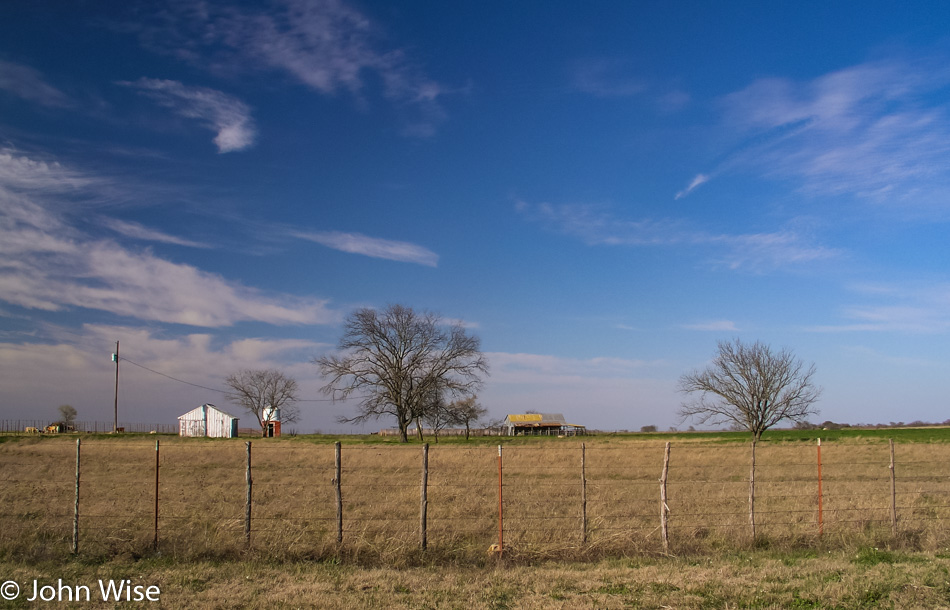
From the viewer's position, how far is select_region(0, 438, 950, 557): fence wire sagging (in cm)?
1119

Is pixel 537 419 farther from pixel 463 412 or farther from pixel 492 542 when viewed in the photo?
pixel 492 542

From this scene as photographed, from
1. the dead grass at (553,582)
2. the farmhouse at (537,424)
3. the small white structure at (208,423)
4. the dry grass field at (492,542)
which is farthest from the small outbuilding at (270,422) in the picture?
the dead grass at (553,582)

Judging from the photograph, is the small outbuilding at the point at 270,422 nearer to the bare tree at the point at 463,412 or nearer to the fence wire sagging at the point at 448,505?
the bare tree at the point at 463,412

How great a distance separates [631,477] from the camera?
951 inches

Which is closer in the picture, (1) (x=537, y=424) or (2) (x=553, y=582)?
(2) (x=553, y=582)

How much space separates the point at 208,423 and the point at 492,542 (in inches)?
3220

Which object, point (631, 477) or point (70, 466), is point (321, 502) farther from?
point (70, 466)

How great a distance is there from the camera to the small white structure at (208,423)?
→ 82.3 metres

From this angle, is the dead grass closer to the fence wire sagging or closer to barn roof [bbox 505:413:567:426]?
the fence wire sagging

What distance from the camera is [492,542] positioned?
1185cm

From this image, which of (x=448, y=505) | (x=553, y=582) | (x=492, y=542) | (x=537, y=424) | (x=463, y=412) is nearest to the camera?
(x=553, y=582)

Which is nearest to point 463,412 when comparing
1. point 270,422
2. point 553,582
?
point 270,422

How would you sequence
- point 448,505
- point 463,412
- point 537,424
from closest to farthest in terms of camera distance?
point 448,505
point 463,412
point 537,424

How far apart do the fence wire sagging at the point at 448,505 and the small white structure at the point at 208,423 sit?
172 ft
